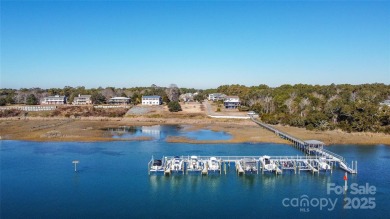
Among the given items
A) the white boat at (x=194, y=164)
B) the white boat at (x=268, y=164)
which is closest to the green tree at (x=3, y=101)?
the white boat at (x=194, y=164)

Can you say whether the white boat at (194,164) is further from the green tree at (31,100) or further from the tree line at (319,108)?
the green tree at (31,100)

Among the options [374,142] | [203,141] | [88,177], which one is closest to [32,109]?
[203,141]

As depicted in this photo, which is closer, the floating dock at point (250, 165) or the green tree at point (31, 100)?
the floating dock at point (250, 165)

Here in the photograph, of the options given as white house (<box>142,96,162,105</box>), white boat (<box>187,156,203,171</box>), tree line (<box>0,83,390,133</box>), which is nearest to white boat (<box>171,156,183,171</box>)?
white boat (<box>187,156,203,171</box>)

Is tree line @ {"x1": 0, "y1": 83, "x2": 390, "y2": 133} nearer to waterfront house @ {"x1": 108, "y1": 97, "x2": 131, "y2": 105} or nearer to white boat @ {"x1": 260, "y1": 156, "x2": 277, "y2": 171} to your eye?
waterfront house @ {"x1": 108, "y1": 97, "x2": 131, "y2": 105}

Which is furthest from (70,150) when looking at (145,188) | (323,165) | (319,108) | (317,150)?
(319,108)

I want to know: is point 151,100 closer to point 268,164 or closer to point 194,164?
point 194,164
